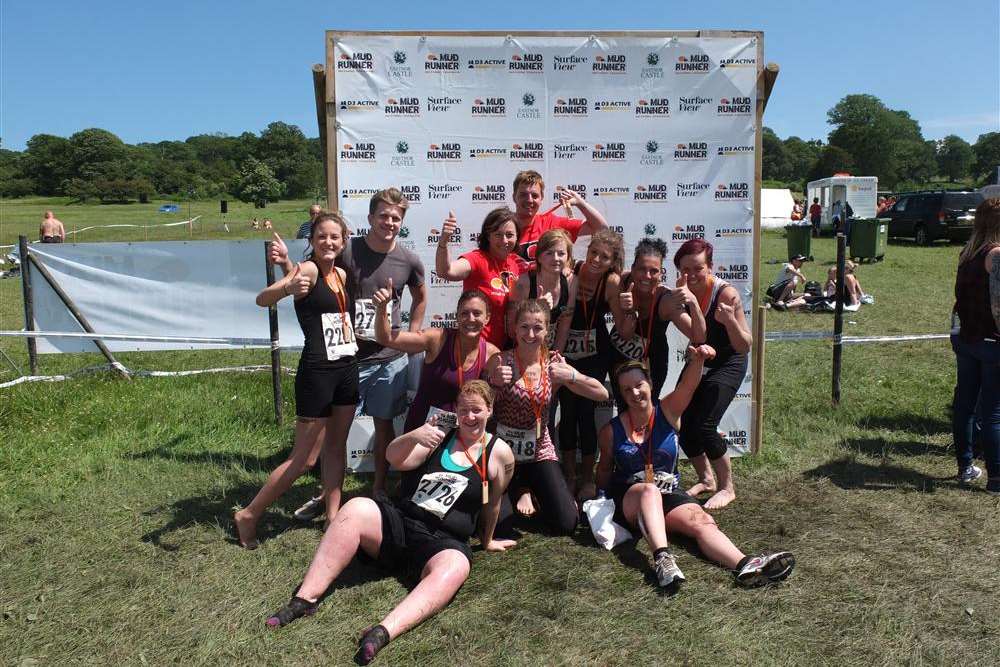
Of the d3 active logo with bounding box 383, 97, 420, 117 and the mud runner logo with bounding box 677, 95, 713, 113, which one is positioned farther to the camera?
the mud runner logo with bounding box 677, 95, 713, 113

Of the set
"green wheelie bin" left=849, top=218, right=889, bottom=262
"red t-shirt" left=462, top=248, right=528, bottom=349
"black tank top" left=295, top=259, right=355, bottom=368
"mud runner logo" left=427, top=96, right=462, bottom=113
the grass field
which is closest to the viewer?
the grass field

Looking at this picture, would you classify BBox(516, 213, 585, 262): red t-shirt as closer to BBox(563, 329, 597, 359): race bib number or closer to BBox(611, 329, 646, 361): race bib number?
BBox(563, 329, 597, 359): race bib number

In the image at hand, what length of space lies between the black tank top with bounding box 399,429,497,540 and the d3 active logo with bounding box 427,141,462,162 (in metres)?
2.36

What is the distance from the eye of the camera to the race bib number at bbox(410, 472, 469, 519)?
3.53 m

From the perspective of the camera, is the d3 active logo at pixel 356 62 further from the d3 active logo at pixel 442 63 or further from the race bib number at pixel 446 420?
the race bib number at pixel 446 420

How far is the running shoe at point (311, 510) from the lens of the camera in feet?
14.4

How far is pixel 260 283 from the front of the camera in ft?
30.8

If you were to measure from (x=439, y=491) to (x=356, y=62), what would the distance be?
10.4 ft

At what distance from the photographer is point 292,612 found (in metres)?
3.19

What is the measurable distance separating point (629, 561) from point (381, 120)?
3395mm

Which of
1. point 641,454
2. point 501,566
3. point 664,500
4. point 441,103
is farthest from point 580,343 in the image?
point 441,103

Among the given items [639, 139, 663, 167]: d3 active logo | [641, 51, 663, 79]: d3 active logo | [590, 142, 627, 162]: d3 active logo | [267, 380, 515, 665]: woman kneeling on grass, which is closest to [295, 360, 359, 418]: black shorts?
[267, 380, 515, 665]: woman kneeling on grass

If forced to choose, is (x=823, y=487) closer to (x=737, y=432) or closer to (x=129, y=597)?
(x=737, y=432)

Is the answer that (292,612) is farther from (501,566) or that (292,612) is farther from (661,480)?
(661,480)
